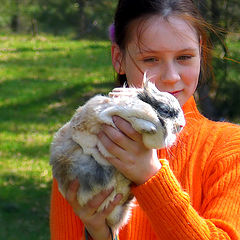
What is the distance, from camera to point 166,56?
188cm

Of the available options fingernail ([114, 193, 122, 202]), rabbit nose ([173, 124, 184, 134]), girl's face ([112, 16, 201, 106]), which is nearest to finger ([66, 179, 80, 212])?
fingernail ([114, 193, 122, 202])

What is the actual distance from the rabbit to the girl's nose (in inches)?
14.0

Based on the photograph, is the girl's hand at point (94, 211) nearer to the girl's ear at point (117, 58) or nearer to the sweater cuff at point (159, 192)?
the sweater cuff at point (159, 192)

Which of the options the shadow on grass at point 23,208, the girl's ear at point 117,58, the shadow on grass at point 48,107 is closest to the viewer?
Answer: the girl's ear at point 117,58

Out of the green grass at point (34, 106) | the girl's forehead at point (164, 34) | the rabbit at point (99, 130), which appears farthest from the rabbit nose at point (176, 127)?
the green grass at point (34, 106)

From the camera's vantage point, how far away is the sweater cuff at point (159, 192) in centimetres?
155

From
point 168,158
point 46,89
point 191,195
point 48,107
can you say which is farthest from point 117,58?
point 46,89

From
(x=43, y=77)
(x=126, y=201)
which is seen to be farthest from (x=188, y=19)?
(x=43, y=77)

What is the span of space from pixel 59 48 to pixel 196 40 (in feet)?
30.4

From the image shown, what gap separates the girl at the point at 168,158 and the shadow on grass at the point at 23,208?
9.85ft

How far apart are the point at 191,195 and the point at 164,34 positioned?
672mm

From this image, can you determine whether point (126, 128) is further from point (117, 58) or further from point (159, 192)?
point (117, 58)

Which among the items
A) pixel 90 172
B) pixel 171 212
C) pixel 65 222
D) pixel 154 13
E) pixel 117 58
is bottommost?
pixel 65 222

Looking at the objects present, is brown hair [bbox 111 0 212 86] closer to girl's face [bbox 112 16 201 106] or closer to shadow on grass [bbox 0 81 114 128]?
girl's face [bbox 112 16 201 106]
